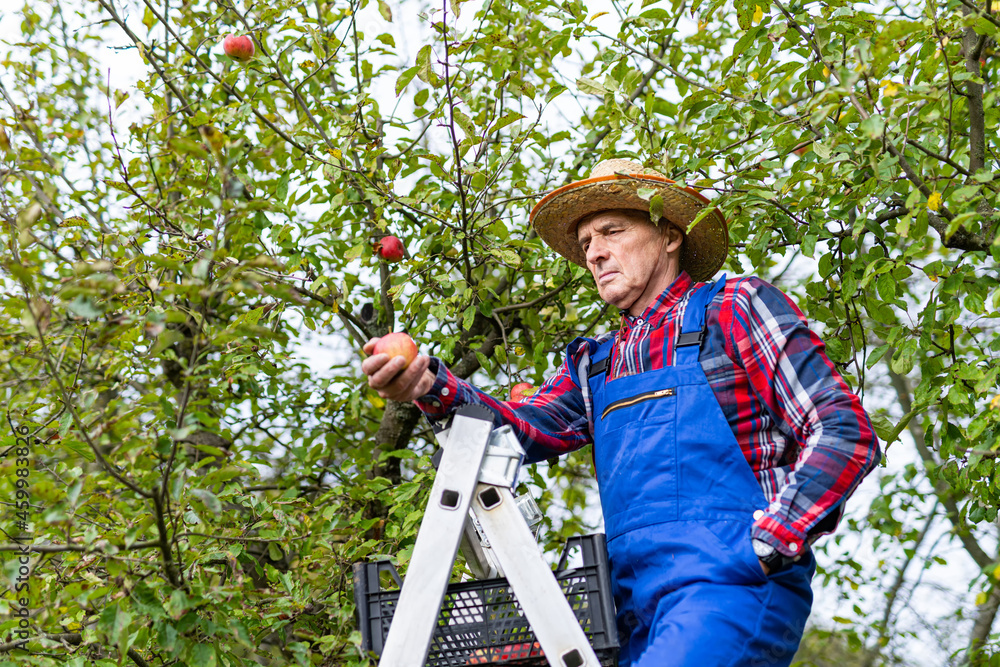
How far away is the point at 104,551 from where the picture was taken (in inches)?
66.2

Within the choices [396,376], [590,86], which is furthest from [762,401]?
[590,86]

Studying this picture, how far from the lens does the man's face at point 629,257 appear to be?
238 centimetres

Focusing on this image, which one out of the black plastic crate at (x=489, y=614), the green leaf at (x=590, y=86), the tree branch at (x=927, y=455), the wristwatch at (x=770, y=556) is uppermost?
the green leaf at (x=590, y=86)

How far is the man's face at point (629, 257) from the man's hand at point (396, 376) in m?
0.61

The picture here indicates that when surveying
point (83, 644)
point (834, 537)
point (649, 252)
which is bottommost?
point (834, 537)

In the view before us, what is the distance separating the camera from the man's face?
93.5 inches

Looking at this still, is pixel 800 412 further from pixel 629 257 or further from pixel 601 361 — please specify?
pixel 629 257

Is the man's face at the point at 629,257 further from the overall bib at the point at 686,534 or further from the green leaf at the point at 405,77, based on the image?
the green leaf at the point at 405,77

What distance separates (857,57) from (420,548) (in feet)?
5.60

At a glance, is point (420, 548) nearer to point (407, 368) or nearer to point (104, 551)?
point (407, 368)

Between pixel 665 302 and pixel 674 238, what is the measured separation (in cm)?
29

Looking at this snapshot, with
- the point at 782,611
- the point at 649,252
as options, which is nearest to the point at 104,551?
the point at 782,611

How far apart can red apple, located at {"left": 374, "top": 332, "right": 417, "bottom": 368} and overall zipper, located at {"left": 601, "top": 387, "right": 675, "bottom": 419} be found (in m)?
0.51

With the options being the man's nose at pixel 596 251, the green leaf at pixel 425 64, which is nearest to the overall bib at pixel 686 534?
the man's nose at pixel 596 251
